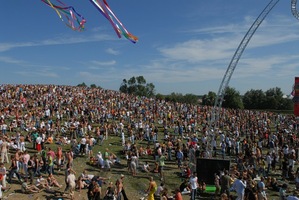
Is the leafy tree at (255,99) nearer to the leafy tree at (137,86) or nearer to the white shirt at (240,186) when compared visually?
the leafy tree at (137,86)

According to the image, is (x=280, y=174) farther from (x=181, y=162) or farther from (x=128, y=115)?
(x=128, y=115)

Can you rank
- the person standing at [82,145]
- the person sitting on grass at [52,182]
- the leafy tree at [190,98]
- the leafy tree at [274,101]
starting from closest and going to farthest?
the person sitting on grass at [52,182] < the person standing at [82,145] < the leafy tree at [274,101] < the leafy tree at [190,98]

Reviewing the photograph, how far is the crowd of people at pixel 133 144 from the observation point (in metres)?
15.6

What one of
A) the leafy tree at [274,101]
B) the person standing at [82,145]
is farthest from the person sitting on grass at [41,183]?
the leafy tree at [274,101]

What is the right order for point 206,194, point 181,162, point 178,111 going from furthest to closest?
point 178,111 → point 181,162 → point 206,194

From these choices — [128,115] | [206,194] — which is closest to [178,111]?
[128,115]

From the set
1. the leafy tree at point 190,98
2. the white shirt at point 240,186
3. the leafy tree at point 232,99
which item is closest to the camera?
the white shirt at point 240,186

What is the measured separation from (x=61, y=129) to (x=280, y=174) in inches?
645

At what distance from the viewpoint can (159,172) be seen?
796 inches

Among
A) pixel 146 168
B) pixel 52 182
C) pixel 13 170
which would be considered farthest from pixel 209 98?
pixel 13 170

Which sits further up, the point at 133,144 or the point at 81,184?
the point at 133,144

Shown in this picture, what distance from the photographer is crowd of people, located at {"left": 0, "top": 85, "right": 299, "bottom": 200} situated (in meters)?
15.6

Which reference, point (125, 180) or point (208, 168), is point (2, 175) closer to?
point (125, 180)

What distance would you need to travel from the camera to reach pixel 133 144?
23.5 m
